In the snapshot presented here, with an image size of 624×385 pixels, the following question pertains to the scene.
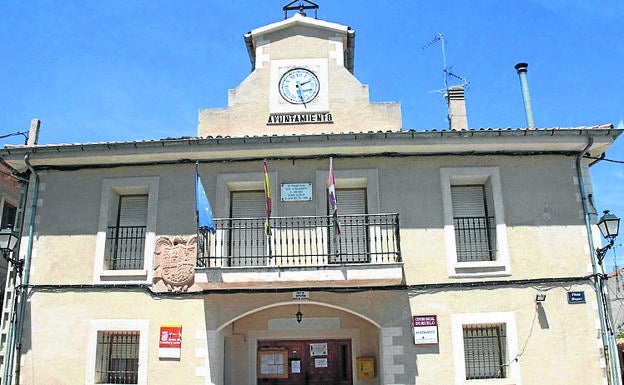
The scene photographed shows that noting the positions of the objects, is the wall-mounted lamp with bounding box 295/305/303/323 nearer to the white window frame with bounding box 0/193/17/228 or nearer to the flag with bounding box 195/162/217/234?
the flag with bounding box 195/162/217/234

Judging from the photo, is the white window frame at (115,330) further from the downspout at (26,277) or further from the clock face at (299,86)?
the clock face at (299,86)

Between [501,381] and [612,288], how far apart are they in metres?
10.7

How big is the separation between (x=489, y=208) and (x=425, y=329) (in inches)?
111

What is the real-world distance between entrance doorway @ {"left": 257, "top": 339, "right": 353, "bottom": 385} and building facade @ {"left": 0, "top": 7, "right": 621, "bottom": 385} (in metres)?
0.03

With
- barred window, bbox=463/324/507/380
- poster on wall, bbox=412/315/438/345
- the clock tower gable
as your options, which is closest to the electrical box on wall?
poster on wall, bbox=412/315/438/345

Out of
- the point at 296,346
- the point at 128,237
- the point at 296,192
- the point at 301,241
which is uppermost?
the point at 296,192

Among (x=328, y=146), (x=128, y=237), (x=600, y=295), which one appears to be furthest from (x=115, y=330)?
(x=600, y=295)

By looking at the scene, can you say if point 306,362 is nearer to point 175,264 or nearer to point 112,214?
point 175,264

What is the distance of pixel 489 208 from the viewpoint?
11.5 m

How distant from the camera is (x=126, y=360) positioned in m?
11.2

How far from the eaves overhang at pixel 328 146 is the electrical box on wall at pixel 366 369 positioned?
4.12 m

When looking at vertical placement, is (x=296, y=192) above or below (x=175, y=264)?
above

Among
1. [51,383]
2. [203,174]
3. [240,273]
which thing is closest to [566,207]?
[240,273]

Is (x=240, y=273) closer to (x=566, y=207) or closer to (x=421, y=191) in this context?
(x=421, y=191)
